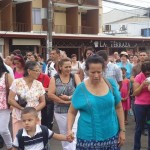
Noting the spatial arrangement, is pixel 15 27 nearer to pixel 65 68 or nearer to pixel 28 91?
pixel 65 68

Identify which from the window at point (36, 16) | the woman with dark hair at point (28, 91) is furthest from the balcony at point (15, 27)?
the woman with dark hair at point (28, 91)

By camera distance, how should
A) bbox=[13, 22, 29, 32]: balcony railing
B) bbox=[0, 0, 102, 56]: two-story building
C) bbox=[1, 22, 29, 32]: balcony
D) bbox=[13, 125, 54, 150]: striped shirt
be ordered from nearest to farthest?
bbox=[13, 125, 54, 150]: striped shirt
bbox=[0, 0, 102, 56]: two-story building
bbox=[1, 22, 29, 32]: balcony
bbox=[13, 22, 29, 32]: balcony railing

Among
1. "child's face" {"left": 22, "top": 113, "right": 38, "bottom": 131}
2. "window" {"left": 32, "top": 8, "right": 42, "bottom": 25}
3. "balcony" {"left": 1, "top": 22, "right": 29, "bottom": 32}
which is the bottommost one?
"child's face" {"left": 22, "top": 113, "right": 38, "bottom": 131}

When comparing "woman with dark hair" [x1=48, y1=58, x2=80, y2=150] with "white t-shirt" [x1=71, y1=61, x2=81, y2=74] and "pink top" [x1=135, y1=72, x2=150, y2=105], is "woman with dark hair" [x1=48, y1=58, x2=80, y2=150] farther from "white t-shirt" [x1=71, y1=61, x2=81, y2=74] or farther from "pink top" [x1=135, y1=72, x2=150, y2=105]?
"white t-shirt" [x1=71, y1=61, x2=81, y2=74]

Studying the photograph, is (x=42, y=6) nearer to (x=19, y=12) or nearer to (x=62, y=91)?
(x=19, y=12)

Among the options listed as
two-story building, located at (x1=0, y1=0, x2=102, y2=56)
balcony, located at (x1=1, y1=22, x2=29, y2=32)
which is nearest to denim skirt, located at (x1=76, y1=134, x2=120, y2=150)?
two-story building, located at (x1=0, y1=0, x2=102, y2=56)

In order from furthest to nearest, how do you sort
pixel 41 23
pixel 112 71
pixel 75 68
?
pixel 41 23 < pixel 75 68 < pixel 112 71

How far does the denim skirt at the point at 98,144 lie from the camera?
14.2ft

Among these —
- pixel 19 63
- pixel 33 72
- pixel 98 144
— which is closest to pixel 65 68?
pixel 33 72

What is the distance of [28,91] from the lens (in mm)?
6062

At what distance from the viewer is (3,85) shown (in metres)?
6.48

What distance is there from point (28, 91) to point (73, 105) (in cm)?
175

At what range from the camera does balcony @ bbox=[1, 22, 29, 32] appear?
27812 millimetres

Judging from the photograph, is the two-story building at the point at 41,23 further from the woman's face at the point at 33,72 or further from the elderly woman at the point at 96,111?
the elderly woman at the point at 96,111
